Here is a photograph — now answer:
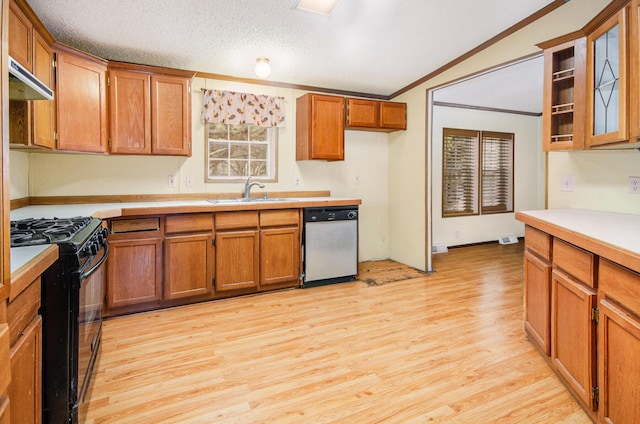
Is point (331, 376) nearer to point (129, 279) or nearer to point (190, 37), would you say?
point (129, 279)

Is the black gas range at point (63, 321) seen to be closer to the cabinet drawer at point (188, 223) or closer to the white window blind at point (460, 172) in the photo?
the cabinet drawer at point (188, 223)

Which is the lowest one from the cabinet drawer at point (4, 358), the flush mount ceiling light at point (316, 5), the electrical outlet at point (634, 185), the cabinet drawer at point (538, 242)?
the cabinet drawer at point (4, 358)

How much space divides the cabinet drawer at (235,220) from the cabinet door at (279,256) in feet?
0.51

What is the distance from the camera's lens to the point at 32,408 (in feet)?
3.86

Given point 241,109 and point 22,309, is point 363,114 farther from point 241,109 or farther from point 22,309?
point 22,309

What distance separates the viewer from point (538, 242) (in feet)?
7.18

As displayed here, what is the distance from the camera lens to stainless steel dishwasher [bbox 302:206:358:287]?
3.76m

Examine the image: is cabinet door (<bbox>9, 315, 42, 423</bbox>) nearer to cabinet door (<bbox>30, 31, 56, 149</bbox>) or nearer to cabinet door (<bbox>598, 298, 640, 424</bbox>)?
cabinet door (<bbox>30, 31, 56, 149</bbox>)

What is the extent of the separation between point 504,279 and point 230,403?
3.35 m

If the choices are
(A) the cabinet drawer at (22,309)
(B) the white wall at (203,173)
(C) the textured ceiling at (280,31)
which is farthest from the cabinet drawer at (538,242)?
(B) the white wall at (203,173)

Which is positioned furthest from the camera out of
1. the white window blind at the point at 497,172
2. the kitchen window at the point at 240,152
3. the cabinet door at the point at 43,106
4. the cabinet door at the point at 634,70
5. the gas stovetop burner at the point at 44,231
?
the white window blind at the point at 497,172

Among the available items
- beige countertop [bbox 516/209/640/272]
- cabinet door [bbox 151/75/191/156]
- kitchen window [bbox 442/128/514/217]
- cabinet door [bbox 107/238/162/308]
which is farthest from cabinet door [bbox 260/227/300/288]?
kitchen window [bbox 442/128/514/217]

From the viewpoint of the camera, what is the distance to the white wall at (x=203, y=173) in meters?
3.24

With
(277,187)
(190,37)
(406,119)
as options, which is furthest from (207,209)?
(406,119)
